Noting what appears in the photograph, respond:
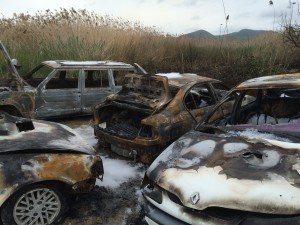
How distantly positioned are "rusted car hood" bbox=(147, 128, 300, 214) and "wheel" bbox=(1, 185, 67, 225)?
3.50ft

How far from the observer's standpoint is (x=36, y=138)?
4.12 m

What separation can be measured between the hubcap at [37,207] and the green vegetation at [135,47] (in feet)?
24.0

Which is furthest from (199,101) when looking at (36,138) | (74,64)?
(36,138)

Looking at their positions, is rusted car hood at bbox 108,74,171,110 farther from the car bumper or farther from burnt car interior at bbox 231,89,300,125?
the car bumper

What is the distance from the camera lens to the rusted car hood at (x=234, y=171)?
2807mm

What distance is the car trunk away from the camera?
5941mm

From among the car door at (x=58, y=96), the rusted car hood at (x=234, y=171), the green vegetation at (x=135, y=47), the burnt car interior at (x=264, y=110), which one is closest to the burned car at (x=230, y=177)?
the rusted car hood at (x=234, y=171)

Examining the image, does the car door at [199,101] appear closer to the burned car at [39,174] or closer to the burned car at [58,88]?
the burned car at [58,88]

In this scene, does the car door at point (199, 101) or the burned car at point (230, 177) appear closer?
the burned car at point (230, 177)

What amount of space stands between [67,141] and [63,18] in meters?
10.8

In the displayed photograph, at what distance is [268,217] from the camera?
2.73m

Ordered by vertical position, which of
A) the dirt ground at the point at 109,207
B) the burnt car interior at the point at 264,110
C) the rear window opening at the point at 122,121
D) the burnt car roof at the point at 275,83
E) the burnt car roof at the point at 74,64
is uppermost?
the burnt car roof at the point at 275,83

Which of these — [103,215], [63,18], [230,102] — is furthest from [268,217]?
[63,18]

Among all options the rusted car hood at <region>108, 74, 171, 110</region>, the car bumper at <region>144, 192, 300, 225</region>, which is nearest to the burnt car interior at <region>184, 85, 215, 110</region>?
the rusted car hood at <region>108, 74, 171, 110</region>
